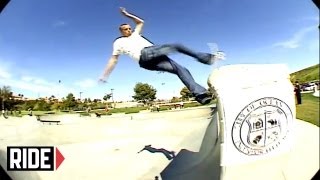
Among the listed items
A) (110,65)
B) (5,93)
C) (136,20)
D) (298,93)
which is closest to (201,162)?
(298,93)

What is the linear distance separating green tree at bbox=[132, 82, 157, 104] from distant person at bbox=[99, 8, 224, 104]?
95mm

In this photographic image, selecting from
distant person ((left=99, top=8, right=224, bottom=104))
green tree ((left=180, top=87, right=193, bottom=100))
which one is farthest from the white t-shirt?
green tree ((left=180, top=87, right=193, bottom=100))

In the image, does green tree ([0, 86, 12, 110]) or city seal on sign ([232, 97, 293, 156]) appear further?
green tree ([0, 86, 12, 110])

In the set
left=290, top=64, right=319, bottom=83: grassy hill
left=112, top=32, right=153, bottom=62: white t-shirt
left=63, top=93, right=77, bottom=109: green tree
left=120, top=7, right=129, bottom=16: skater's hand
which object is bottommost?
left=63, top=93, right=77, bottom=109: green tree

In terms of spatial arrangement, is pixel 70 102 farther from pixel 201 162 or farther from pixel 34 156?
pixel 201 162

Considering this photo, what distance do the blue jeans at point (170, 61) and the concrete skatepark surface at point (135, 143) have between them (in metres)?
0.15

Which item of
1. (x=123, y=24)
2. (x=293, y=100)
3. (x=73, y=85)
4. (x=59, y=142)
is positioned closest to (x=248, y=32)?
(x=293, y=100)

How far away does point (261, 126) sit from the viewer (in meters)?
2.93

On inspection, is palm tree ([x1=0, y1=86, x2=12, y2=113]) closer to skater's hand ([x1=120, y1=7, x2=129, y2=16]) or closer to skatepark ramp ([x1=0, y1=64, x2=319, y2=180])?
skatepark ramp ([x1=0, y1=64, x2=319, y2=180])

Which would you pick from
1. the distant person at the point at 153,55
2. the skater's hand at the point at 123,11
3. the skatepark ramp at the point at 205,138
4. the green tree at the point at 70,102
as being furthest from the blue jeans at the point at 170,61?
the green tree at the point at 70,102

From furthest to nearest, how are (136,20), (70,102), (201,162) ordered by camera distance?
(201,162), (70,102), (136,20)

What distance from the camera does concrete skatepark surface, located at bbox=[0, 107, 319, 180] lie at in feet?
9.81

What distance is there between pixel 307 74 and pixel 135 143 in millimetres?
983

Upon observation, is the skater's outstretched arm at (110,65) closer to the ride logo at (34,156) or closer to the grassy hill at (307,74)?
the ride logo at (34,156)
